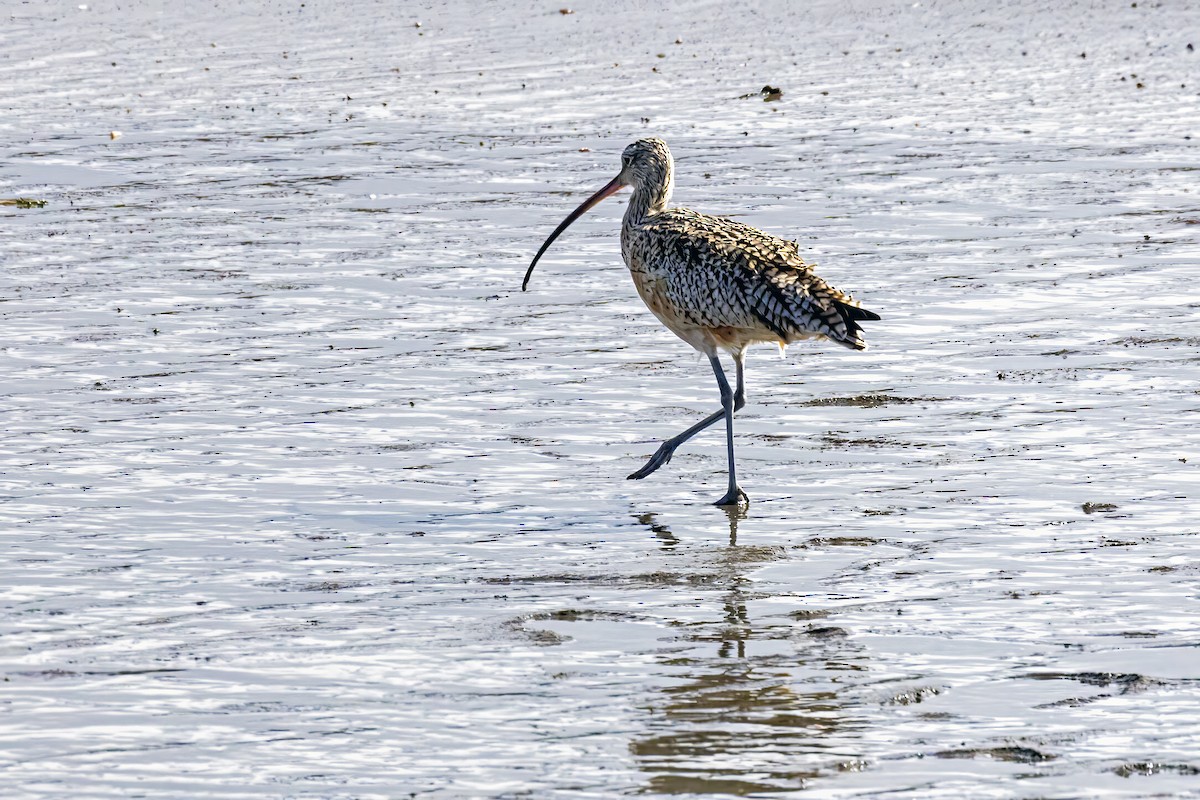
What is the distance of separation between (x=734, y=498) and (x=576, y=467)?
85 cm

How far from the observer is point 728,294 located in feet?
29.1

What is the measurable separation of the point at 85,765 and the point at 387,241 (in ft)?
27.6

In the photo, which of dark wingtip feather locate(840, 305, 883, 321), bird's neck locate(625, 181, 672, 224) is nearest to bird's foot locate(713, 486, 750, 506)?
dark wingtip feather locate(840, 305, 883, 321)

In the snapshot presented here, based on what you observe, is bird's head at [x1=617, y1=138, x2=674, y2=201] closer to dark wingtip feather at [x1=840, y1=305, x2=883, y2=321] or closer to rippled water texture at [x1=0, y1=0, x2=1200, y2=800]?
rippled water texture at [x1=0, y1=0, x2=1200, y2=800]

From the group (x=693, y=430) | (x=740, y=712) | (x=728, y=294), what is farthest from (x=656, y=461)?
(x=740, y=712)

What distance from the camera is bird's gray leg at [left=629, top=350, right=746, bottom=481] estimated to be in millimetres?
8852

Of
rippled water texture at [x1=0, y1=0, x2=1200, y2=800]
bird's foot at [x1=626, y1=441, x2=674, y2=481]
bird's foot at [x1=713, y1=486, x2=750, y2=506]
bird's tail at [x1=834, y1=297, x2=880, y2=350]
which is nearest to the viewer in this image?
rippled water texture at [x1=0, y1=0, x2=1200, y2=800]

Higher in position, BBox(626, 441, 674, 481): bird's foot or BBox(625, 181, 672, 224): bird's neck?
BBox(625, 181, 672, 224): bird's neck

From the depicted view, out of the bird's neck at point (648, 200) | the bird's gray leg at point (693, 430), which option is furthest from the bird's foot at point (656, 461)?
the bird's neck at point (648, 200)

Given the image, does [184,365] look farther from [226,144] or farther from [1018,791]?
[226,144]

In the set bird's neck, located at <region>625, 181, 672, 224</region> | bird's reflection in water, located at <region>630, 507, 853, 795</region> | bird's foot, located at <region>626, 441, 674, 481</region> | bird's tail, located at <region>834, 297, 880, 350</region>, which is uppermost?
bird's neck, located at <region>625, 181, 672, 224</region>

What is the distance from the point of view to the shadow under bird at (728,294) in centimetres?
866

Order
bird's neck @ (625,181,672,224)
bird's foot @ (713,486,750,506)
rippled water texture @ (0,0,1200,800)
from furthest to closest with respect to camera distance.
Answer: bird's neck @ (625,181,672,224)
bird's foot @ (713,486,750,506)
rippled water texture @ (0,0,1200,800)

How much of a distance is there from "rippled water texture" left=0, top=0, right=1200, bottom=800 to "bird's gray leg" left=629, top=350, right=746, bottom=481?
105mm
